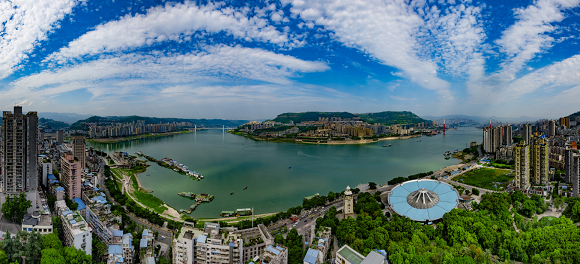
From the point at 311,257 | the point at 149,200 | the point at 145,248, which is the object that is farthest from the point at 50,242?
the point at 149,200

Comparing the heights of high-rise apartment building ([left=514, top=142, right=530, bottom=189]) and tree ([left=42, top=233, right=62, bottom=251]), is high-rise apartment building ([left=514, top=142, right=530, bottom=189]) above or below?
above

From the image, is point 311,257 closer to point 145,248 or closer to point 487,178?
point 145,248

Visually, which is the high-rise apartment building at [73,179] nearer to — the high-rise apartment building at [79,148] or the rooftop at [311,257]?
the high-rise apartment building at [79,148]

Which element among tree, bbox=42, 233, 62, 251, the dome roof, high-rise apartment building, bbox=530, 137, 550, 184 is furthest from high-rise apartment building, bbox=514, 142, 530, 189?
tree, bbox=42, 233, 62, 251

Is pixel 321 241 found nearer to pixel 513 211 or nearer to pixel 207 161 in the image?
pixel 513 211

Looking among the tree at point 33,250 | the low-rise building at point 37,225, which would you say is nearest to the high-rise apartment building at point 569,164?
the tree at point 33,250

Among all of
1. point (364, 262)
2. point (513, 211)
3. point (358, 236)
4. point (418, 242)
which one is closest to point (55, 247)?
point (364, 262)

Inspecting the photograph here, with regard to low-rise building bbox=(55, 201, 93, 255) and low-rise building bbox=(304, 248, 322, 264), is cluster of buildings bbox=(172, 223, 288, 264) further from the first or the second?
low-rise building bbox=(55, 201, 93, 255)
